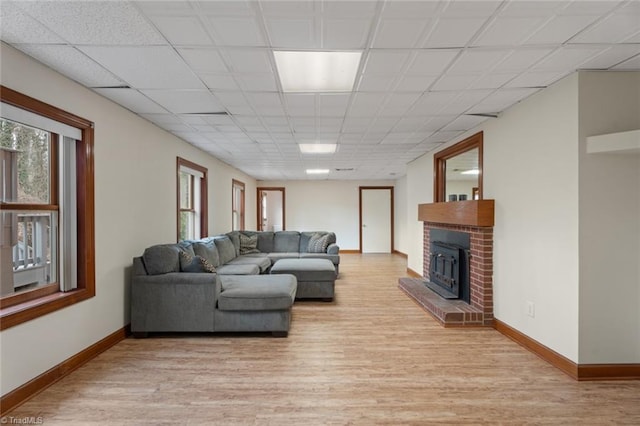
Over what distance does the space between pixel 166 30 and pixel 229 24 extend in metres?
0.37

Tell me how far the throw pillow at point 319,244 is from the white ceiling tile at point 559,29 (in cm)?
483

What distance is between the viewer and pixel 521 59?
7.20 feet

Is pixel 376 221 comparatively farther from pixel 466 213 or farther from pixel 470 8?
pixel 470 8

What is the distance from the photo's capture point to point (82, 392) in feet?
7.36

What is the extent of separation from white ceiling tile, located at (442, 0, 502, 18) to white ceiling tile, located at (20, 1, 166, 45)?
1.60 m

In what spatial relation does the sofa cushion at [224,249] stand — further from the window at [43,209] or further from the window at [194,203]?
the window at [43,209]

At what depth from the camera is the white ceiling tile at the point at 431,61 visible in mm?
2100

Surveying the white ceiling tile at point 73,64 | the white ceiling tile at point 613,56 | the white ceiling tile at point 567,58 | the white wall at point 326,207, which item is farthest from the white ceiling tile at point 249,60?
the white wall at point 326,207

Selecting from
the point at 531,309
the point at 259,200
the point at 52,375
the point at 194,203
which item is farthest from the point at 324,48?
the point at 259,200

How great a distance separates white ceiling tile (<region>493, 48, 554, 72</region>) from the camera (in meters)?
2.08

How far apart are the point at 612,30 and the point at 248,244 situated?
18.9ft

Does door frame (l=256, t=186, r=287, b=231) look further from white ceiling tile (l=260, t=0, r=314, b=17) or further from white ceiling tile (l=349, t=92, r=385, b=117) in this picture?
white ceiling tile (l=260, t=0, r=314, b=17)

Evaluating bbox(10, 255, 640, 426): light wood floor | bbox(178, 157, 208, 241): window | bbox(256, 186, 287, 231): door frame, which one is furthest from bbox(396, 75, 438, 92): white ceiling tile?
bbox(256, 186, 287, 231): door frame

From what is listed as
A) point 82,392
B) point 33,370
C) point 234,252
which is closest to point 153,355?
point 82,392
